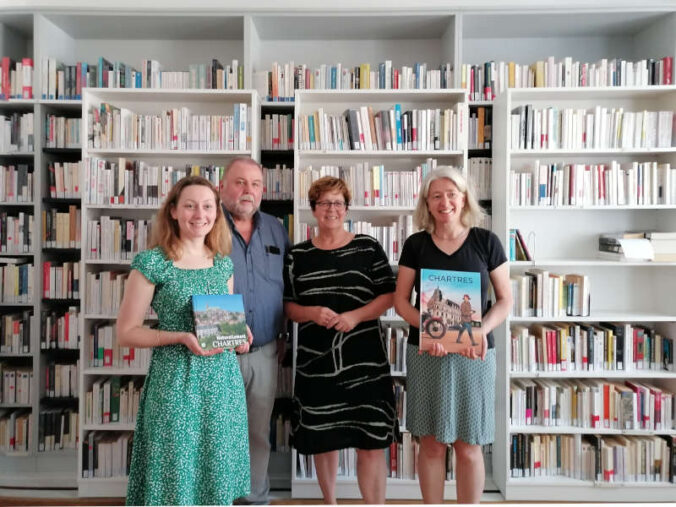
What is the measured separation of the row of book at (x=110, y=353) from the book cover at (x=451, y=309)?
2.09m

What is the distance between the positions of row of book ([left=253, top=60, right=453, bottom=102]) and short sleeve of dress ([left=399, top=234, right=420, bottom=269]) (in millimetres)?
1652

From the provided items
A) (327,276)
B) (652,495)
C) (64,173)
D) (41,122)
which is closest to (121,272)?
(64,173)

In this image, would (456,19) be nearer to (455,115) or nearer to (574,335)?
(455,115)

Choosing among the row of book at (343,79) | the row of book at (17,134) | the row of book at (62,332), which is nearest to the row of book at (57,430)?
the row of book at (62,332)

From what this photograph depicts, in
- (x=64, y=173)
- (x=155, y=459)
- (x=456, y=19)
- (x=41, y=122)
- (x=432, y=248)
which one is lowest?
(x=155, y=459)

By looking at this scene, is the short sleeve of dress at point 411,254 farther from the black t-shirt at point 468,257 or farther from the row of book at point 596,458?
the row of book at point 596,458

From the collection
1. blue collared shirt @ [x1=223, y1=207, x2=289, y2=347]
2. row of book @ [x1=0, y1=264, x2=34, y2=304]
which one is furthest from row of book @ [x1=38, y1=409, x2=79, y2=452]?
blue collared shirt @ [x1=223, y1=207, x2=289, y2=347]

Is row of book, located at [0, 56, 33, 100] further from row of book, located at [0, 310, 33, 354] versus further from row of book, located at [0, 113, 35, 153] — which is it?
row of book, located at [0, 310, 33, 354]

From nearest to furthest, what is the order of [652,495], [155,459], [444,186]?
[155,459] → [444,186] → [652,495]

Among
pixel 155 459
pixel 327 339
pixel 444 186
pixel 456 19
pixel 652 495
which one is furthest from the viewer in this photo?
pixel 456 19

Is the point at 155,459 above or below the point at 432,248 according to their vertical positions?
below

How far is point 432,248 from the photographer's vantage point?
2.50 metres

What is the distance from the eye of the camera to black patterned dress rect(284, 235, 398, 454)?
2.61 m

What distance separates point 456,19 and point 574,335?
2.32 metres
